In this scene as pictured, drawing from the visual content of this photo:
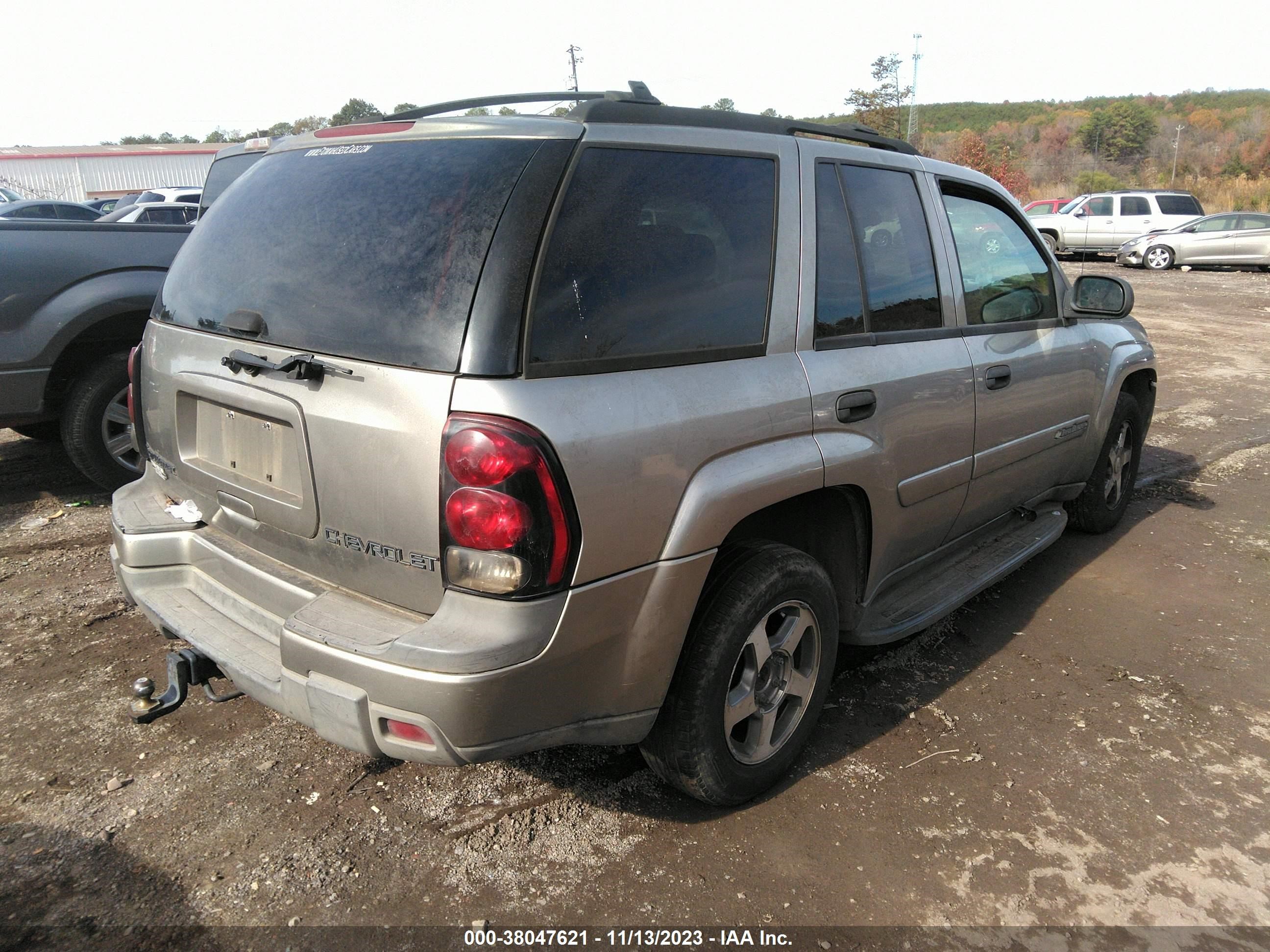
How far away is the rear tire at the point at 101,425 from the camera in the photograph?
4918 mm

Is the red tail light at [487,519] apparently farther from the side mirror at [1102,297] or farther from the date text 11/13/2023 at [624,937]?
the side mirror at [1102,297]

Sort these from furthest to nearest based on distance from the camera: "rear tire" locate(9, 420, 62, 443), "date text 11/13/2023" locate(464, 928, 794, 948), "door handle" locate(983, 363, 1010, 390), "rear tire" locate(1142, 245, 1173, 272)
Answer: "rear tire" locate(1142, 245, 1173, 272), "rear tire" locate(9, 420, 62, 443), "door handle" locate(983, 363, 1010, 390), "date text 11/13/2023" locate(464, 928, 794, 948)

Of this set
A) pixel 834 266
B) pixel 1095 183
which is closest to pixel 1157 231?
pixel 834 266

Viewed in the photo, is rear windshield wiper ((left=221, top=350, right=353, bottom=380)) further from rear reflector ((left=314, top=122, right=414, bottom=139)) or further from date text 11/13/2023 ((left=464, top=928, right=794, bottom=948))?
date text 11/13/2023 ((left=464, top=928, right=794, bottom=948))

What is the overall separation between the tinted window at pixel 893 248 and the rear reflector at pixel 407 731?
1.89 metres

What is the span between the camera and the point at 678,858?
2.44 meters

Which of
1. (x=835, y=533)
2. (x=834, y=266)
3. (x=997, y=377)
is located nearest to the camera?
(x=834, y=266)

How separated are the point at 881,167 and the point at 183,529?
2.61m

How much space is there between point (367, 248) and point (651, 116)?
84cm

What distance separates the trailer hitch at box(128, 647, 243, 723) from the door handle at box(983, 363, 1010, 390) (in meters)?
2.82

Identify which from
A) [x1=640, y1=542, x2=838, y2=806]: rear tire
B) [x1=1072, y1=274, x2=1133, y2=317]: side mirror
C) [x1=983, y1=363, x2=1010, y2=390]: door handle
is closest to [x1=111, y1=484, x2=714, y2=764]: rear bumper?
[x1=640, y1=542, x2=838, y2=806]: rear tire

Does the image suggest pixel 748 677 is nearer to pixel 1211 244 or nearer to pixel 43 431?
pixel 43 431

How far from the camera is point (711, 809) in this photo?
2.66 meters

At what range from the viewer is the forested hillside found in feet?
133
